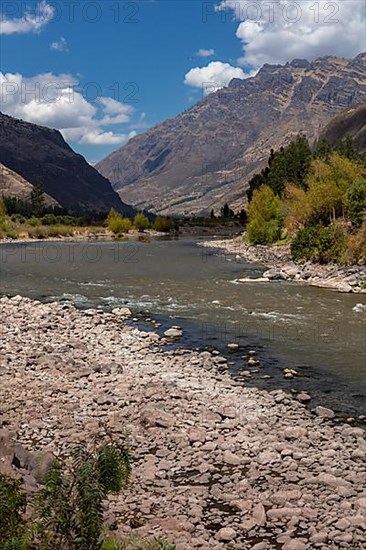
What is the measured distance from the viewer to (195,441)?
1064cm

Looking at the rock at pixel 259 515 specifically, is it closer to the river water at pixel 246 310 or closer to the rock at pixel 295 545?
the rock at pixel 295 545

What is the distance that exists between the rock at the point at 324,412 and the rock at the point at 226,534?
516 centimetres

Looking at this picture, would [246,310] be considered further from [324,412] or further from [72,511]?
[72,511]

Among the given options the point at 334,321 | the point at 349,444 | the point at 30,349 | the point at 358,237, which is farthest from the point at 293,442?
the point at 358,237

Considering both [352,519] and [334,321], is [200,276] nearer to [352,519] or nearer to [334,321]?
[334,321]

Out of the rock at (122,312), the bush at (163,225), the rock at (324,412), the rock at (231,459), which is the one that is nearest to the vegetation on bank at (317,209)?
the rock at (122,312)

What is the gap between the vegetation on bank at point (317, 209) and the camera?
44.2 m

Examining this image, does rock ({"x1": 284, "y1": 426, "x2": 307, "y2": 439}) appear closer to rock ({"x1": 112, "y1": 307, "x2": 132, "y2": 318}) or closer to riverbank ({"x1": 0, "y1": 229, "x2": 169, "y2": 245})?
rock ({"x1": 112, "y1": 307, "x2": 132, "y2": 318})

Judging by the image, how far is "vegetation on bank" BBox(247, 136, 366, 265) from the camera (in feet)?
145

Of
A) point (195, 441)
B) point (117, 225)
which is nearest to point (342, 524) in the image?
point (195, 441)

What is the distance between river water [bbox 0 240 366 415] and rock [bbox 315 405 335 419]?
401 mm

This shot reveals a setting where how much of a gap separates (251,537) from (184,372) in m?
7.88

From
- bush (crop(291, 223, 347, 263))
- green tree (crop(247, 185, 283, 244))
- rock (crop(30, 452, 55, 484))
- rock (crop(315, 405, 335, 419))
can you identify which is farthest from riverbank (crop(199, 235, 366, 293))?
rock (crop(30, 452, 55, 484))

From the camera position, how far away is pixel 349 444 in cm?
1050
